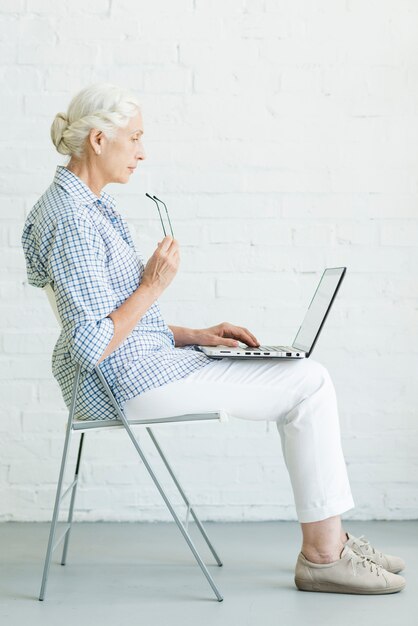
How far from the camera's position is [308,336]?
95.1 inches

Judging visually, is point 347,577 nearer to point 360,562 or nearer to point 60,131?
point 360,562

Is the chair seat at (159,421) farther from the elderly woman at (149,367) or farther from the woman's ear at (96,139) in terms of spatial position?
the woman's ear at (96,139)

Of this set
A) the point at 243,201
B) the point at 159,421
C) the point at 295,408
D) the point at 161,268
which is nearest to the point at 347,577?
the point at 295,408

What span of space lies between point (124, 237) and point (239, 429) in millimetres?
1049

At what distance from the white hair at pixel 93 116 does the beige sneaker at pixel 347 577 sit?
3.99 ft

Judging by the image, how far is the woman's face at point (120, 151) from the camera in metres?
2.34

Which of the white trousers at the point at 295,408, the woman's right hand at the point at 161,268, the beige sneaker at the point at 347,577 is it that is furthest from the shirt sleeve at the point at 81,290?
the beige sneaker at the point at 347,577

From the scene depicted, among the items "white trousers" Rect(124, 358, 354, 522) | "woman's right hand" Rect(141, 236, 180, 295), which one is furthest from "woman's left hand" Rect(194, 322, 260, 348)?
"woman's right hand" Rect(141, 236, 180, 295)

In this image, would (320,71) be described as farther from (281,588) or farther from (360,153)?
(281,588)

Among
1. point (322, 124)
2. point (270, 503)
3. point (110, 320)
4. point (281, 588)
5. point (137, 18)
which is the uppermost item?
point (137, 18)

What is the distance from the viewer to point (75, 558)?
8.80ft

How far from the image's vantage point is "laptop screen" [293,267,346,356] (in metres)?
2.29

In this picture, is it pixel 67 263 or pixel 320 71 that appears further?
pixel 320 71

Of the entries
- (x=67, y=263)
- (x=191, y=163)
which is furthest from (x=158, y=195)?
(x=67, y=263)
